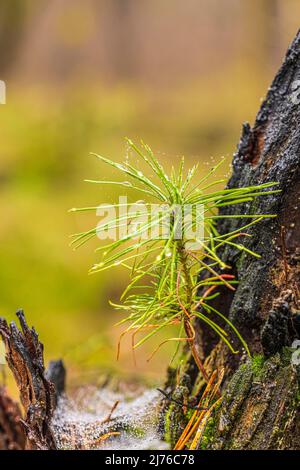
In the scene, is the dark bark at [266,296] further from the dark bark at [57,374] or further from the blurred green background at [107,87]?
the blurred green background at [107,87]

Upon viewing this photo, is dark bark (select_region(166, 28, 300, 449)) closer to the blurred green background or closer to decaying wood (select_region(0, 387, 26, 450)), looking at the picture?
decaying wood (select_region(0, 387, 26, 450))

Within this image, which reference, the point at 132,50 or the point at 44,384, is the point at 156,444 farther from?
the point at 132,50

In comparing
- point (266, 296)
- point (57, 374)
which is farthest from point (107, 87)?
point (266, 296)

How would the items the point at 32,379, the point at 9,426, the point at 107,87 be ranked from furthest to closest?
the point at 107,87, the point at 9,426, the point at 32,379

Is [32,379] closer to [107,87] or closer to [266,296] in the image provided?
[266,296]

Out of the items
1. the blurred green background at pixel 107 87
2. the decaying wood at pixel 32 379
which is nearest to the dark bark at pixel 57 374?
the decaying wood at pixel 32 379
